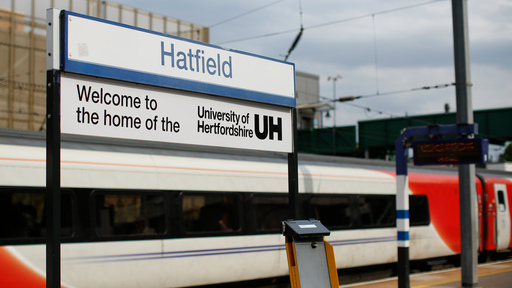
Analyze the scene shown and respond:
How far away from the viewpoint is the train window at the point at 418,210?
1458 centimetres

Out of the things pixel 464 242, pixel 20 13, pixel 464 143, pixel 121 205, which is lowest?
pixel 464 242

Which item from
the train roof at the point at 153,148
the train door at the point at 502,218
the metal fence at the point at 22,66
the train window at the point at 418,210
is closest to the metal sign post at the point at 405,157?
the train roof at the point at 153,148

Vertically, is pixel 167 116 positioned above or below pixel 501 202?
above

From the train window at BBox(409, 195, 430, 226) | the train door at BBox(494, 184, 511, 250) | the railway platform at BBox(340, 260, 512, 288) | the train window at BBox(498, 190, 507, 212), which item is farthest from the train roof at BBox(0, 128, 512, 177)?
the train window at BBox(498, 190, 507, 212)

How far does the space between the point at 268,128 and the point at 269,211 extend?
5.25 metres

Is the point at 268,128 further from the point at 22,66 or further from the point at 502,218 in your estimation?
the point at 22,66

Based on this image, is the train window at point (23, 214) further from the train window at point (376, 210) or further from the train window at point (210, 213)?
the train window at point (376, 210)

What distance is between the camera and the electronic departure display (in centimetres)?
1008

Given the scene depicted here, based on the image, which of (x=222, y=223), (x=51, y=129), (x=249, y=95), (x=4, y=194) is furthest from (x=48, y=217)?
(x=222, y=223)

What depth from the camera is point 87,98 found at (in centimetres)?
477

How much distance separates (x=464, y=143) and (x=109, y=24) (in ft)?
23.1

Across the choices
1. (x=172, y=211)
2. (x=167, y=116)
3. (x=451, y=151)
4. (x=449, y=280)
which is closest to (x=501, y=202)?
(x=449, y=280)

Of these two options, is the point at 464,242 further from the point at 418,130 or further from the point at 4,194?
the point at 4,194

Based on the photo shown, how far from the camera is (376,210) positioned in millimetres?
13703
